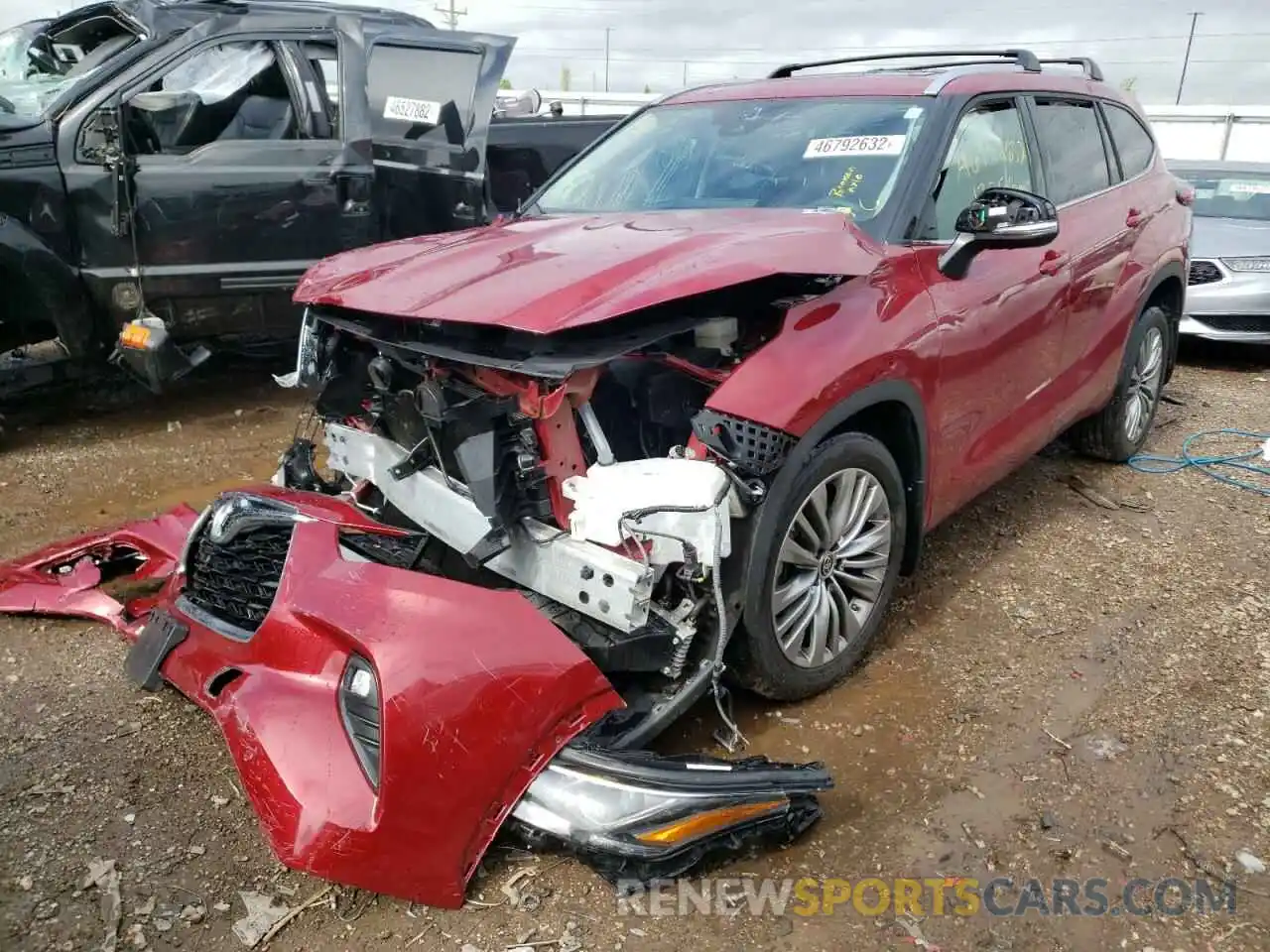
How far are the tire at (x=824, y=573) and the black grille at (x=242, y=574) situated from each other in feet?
4.22

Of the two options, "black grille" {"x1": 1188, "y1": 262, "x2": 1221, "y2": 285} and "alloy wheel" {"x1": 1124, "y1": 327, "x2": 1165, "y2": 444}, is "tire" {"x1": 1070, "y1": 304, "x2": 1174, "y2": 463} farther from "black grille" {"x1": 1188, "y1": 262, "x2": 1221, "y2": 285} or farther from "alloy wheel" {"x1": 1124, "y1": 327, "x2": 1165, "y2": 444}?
"black grille" {"x1": 1188, "y1": 262, "x2": 1221, "y2": 285}

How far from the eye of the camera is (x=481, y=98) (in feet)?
19.2

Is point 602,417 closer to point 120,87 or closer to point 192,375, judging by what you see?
point 120,87

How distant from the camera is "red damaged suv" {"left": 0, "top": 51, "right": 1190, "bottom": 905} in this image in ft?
7.36

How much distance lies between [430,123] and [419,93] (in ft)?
0.57

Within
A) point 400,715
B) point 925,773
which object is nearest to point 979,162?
point 925,773

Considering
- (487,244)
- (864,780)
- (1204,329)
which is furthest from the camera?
(1204,329)

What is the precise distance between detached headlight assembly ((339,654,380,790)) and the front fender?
3.61m

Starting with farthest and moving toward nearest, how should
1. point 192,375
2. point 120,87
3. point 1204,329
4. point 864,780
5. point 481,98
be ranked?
point 1204,329 → point 192,375 → point 481,98 → point 120,87 → point 864,780

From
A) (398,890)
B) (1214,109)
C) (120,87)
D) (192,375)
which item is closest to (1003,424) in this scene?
(398,890)

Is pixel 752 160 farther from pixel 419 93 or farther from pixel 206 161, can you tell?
pixel 206 161

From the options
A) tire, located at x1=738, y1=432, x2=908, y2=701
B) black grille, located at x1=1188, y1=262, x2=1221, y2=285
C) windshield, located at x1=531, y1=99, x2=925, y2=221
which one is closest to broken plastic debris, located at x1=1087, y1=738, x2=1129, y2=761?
tire, located at x1=738, y1=432, x2=908, y2=701

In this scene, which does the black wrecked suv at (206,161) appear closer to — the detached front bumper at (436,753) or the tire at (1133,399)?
the detached front bumper at (436,753)

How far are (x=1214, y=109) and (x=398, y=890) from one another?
21852mm
